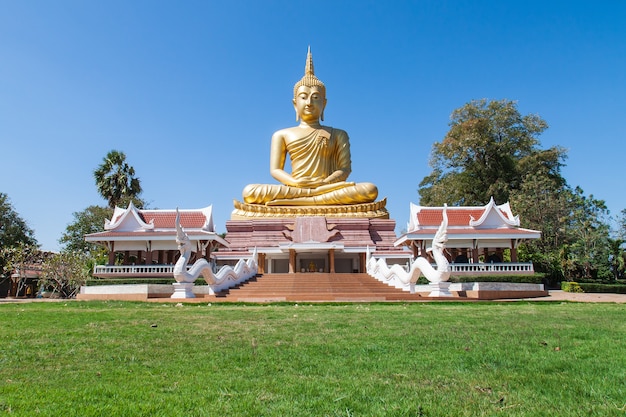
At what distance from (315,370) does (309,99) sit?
29.9 metres

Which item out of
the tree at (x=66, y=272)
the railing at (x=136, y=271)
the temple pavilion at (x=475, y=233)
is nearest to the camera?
the temple pavilion at (x=475, y=233)

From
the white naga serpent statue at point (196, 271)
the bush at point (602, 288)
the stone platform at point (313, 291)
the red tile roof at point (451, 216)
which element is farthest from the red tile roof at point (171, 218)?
the bush at point (602, 288)

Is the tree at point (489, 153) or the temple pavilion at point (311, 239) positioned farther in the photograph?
the tree at point (489, 153)

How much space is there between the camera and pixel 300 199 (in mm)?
29766

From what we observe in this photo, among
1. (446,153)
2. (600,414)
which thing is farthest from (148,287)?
(446,153)

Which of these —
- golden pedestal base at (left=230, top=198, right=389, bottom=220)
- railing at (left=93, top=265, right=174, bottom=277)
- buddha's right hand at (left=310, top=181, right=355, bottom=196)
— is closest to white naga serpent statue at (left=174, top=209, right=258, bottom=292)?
railing at (left=93, top=265, right=174, bottom=277)

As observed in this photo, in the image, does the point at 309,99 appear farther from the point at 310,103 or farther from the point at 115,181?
the point at 115,181

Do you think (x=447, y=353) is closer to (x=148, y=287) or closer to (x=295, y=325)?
(x=295, y=325)

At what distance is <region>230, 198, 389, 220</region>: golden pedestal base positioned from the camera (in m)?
29.0

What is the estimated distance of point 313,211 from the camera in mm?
29203

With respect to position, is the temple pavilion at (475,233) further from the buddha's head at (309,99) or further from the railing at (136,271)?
the railing at (136,271)

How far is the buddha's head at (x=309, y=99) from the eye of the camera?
108 ft

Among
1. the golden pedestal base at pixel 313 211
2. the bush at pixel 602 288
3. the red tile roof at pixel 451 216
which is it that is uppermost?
the golden pedestal base at pixel 313 211

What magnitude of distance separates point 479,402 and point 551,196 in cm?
3201
